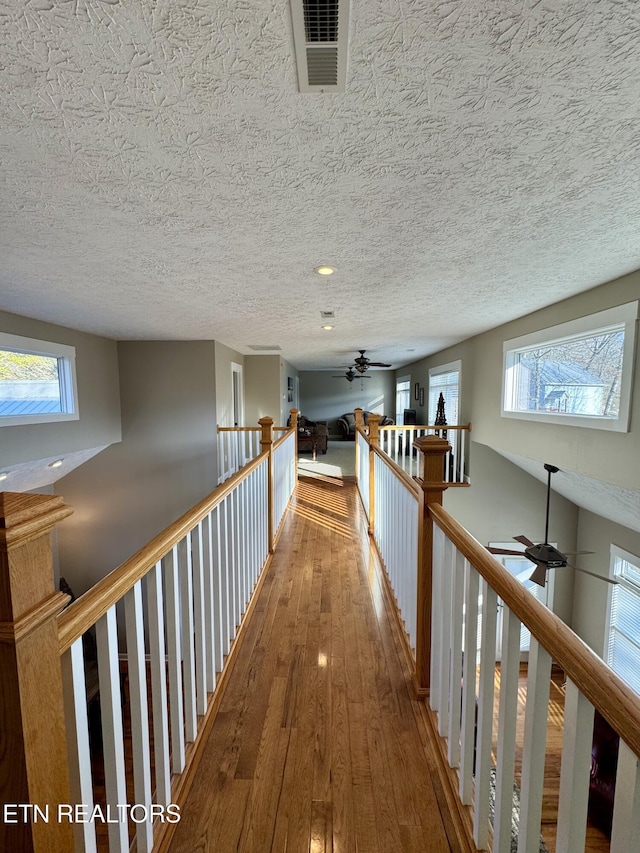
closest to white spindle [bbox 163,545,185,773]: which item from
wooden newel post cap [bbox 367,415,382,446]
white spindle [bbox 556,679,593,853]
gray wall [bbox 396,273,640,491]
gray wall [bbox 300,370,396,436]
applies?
white spindle [bbox 556,679,593,853]

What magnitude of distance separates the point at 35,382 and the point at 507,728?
5068mm

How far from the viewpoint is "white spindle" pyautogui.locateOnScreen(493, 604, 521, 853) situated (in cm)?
84

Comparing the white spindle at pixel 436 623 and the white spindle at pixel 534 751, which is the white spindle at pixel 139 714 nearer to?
the white spindle at pixel 534 751

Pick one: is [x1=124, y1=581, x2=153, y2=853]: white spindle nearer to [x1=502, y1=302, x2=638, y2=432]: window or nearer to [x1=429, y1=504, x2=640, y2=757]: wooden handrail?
[x1=429, y1=504, x2=640, y2=757]: wooden handrail

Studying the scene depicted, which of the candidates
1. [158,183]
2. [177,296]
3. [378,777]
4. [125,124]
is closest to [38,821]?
[378,777]

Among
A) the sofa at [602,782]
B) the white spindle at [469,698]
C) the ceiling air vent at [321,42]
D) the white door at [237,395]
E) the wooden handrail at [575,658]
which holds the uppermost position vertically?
the ceiling air vent at [321,42]

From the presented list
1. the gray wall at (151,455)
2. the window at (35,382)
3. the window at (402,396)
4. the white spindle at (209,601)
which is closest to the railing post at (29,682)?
the white spindle at (209,601)

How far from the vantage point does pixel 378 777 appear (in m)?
1.29

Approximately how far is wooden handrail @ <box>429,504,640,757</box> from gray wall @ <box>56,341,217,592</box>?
16.3 ft

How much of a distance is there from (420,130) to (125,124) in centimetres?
97

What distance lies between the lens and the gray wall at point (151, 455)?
542cm

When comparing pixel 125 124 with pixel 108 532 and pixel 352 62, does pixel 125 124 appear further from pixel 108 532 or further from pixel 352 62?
pixel 108 532

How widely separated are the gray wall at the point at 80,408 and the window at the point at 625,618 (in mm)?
6804

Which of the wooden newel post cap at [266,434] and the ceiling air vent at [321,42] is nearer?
the ceiling air vent at [321,42]
